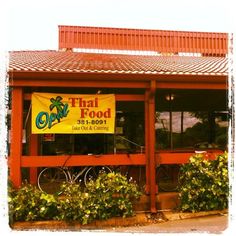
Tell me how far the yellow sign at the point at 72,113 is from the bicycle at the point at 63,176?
1334 mm

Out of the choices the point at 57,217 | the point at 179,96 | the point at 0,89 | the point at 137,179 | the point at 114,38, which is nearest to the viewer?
the point at 57,217

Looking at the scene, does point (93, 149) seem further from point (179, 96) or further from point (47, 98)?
point (47, 98)

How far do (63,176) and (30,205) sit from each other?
10.7ft

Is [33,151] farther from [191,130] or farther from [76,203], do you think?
[191,130]

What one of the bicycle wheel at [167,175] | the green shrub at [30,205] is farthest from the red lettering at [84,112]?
the bicycle wheel at [167,175]

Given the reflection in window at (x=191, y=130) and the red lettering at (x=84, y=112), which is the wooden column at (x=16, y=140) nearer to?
the red lettering at (x=84, y=112)

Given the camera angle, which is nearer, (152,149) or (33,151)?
(152,149)

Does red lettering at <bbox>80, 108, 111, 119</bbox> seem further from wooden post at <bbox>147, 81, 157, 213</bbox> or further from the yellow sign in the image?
wooden post at <bbox>147, 81, 157, 213</bbox>

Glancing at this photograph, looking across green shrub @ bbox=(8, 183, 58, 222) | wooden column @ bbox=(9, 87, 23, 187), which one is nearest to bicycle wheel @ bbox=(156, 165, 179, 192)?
green shrub @ bbox=(8, 183, 58, 222)

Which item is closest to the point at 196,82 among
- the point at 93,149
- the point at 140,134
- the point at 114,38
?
the point at 140,134

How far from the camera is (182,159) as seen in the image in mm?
9133

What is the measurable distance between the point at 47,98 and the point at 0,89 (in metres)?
1.17

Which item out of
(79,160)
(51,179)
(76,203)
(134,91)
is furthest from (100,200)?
(134,91)

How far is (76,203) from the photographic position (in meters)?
7.69
